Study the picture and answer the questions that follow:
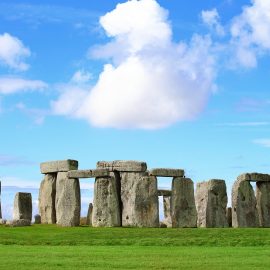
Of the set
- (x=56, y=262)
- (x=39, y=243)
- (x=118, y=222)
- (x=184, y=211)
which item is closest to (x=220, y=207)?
(x=184, y=211)

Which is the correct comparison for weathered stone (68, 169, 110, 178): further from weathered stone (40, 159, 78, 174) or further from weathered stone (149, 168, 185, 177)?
weathered stone (40, 159, 78, 174)

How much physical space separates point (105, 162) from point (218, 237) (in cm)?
775

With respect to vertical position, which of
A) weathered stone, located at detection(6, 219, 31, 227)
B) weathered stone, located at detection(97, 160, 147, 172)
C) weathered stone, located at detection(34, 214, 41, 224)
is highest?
weathered stone, located at detection(97, 160, 147, 172)

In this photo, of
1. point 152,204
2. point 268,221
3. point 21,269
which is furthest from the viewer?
point 268,221

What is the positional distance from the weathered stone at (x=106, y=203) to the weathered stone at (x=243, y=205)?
18.4 feet

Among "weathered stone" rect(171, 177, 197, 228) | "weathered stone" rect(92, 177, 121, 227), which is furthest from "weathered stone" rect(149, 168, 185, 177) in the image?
"weathered stone" rect(92, 177, 121, 227)

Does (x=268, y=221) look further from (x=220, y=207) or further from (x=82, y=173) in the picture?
(x=82, y=173)

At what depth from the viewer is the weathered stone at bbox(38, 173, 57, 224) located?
3816cm

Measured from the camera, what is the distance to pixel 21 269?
1922 centimetres

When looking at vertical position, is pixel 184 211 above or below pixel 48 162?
below

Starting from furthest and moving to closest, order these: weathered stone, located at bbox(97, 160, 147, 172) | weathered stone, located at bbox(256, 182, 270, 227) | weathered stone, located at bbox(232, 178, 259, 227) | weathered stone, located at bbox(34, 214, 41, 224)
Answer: weathered stone, located at bbox(34, 214, 41, 224)
weathered stone, located at bbox(256, 182, 270, 227)
weathered stone, located at bbox(232, 178, 259, 227)
weathered stone, located at bbox(97, 160, 147, 172)

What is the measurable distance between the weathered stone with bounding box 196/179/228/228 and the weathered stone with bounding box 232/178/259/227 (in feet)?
1.71

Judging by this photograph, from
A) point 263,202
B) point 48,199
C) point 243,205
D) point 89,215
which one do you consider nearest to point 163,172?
point 243,205

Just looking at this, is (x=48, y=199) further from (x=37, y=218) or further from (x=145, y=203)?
(x=145, y=203)
